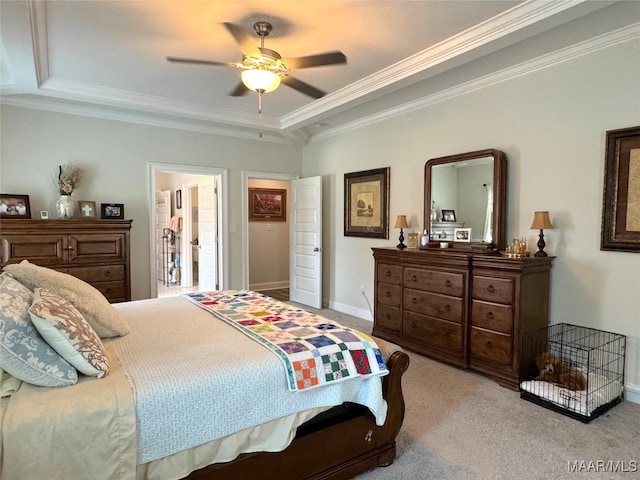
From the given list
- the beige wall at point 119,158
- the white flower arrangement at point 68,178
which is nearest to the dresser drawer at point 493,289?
the beige wall at point 119,158

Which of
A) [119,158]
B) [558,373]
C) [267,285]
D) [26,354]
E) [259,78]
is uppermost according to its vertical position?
[259,78]

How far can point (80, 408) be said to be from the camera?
129cm

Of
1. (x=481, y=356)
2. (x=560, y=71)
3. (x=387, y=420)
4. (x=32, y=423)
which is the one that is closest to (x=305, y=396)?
(x=387, y=420)

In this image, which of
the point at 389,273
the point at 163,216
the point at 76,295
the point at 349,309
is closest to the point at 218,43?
the point at 76,295

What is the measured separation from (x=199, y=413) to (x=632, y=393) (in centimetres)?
308

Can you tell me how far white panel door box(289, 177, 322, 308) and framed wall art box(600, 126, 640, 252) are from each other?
345 cm

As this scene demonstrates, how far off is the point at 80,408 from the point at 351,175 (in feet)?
14.4

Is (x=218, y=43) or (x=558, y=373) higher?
(x=218, y=43)

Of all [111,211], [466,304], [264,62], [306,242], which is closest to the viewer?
[264,62]

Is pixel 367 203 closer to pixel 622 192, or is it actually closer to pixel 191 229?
pixel 622 192

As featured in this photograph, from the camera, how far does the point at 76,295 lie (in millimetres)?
1947

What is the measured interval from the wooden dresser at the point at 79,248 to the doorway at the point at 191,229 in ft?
2.39

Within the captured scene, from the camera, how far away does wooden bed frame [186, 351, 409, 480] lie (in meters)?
1.60

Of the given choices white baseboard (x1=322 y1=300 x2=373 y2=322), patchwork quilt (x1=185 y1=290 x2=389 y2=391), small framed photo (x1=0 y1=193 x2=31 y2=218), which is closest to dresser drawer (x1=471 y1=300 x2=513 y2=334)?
patchwork quilt (x1=185 y1=290 x2=389 y2=391)
